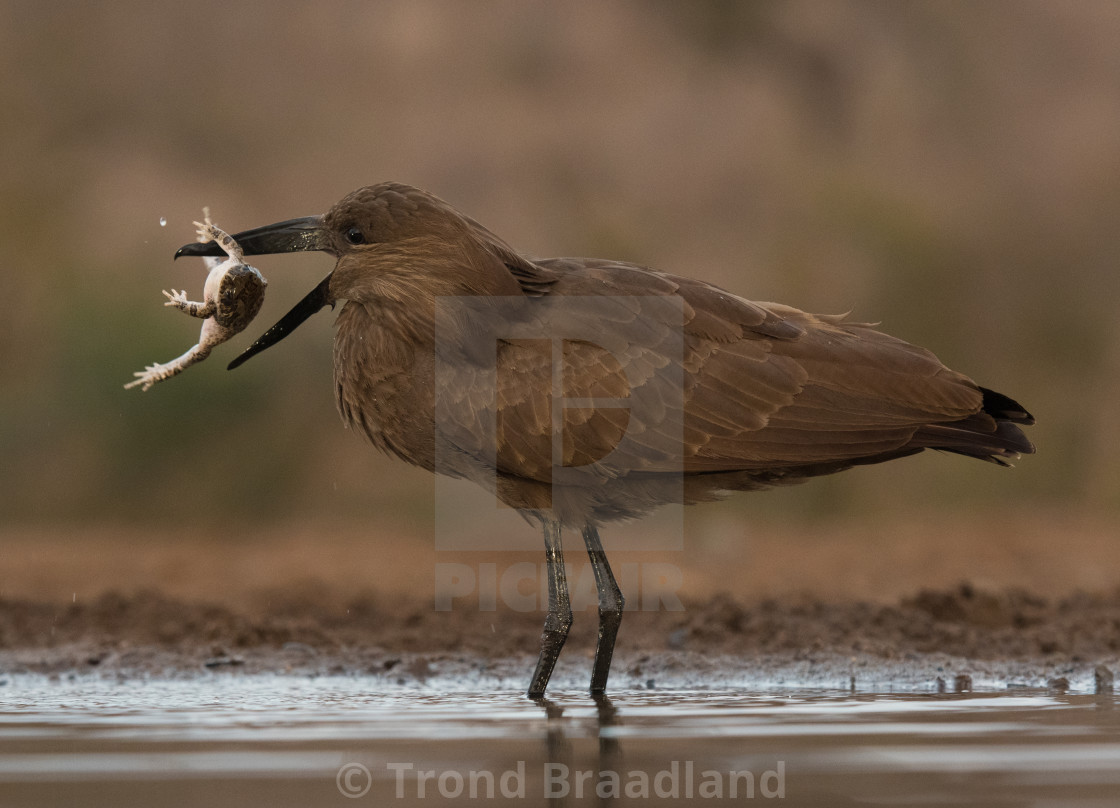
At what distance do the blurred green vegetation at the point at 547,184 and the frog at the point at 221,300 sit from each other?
605cm

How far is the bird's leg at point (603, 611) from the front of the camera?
552 cm

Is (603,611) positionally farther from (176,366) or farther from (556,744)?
(176,366)

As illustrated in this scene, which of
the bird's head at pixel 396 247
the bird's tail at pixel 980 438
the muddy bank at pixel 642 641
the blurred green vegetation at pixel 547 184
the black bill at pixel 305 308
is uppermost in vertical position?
the blurred green vegetation at pixel 547 184

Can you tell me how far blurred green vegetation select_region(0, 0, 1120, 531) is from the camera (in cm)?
1200

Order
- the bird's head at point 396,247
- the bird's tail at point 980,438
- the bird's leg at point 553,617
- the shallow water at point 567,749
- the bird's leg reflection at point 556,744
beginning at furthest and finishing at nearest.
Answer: the bird's head at point 396,247 → the bird's leg at point 553,617 → the bird's tail at point 980,438 → the bird's leg reflection at point 556,744 → the shallow water at point 567,749

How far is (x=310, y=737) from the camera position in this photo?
162 inches

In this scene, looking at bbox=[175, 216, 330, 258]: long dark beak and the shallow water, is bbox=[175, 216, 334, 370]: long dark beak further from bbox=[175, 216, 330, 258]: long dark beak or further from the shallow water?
the shallow water

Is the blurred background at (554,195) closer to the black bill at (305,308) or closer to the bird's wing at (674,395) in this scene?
the bird's wing at (674,395)

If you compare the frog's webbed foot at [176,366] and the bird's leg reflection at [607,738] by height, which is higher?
the frog's webbed foot at [176,366]

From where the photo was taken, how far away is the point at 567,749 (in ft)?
12.7

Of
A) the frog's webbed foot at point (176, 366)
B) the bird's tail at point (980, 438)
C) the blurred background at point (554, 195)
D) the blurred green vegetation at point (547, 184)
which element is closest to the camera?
the bird's tail at point (980, 438)

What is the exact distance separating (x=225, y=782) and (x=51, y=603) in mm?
4664

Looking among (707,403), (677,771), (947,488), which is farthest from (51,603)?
(947,488)

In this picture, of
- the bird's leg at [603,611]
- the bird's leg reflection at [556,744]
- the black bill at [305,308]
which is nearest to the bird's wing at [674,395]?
the bird's leg at [603,611]
